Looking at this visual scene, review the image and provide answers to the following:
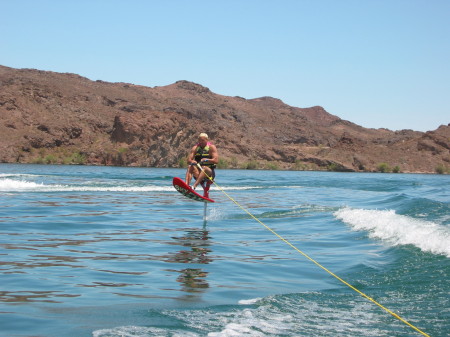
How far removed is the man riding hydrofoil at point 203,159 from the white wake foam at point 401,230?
4.11 m

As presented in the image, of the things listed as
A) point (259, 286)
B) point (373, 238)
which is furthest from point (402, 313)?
point (373, 238)

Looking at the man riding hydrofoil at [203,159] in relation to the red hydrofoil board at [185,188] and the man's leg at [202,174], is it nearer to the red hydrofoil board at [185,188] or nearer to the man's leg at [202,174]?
the man's leg at [202,174]

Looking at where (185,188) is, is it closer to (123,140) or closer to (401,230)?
(401,230)

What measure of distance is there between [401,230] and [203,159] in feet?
17.0

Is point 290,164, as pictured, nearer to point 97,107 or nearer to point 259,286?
point 97,107

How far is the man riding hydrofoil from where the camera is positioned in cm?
1463

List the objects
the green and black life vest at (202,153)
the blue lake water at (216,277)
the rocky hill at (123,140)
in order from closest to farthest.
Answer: the blue lake water at (216,277), the green and black life vest at (202,153), the rocky hill at (123,140)

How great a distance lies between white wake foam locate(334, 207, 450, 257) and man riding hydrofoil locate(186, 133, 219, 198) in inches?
162

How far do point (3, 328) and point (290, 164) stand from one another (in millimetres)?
Answer: 140833

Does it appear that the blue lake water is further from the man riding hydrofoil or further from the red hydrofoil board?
the man riding hydrofoil

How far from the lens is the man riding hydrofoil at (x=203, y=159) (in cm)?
1463

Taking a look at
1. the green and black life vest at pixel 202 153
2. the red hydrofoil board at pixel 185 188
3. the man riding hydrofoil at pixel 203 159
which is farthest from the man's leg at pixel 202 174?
the red hydrofoil board at pixel 185 188

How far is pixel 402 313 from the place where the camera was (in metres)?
6.63

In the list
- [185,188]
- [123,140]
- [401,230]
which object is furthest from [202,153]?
[123,140]
